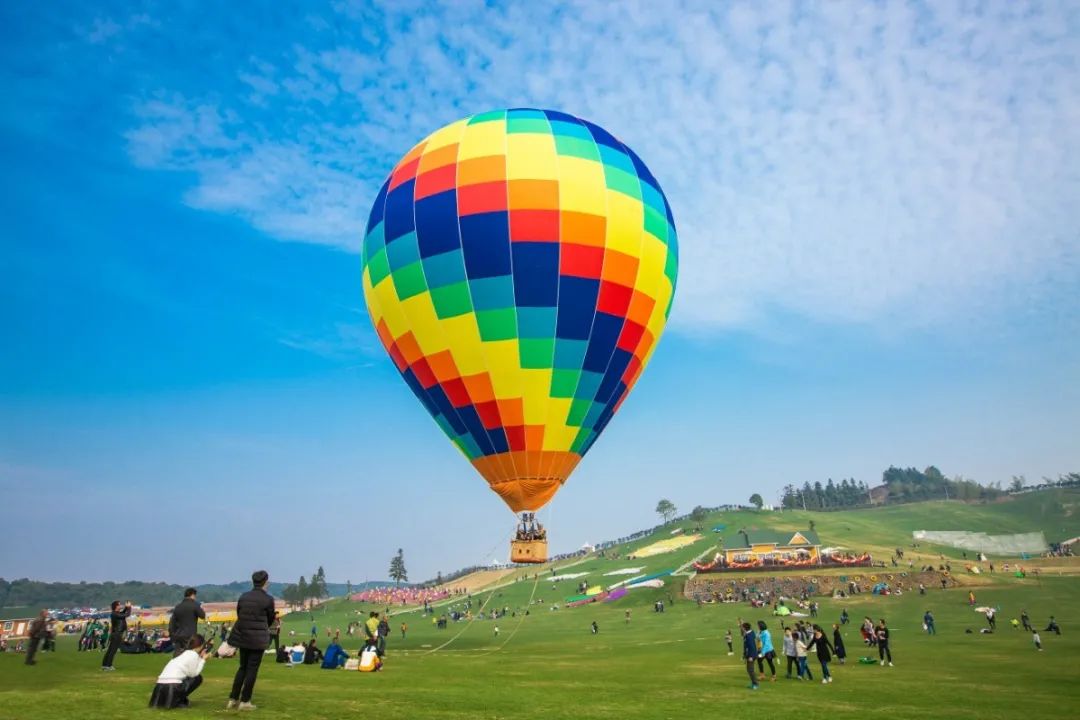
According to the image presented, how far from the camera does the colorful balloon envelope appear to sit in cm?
2058

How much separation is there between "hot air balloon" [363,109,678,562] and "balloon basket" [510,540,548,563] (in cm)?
5

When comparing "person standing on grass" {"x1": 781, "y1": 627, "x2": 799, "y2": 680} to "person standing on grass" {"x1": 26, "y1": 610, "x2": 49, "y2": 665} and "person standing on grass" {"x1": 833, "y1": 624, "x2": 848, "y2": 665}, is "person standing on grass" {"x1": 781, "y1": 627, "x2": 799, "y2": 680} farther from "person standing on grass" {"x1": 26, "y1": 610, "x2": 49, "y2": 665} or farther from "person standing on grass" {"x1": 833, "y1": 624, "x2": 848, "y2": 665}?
"person standing on grass" {"x1": 26, "y1": 610, "x2": 49, "y2": 665}

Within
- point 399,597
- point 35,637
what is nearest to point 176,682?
point 35,637

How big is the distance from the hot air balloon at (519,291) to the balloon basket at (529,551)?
0.17 ft

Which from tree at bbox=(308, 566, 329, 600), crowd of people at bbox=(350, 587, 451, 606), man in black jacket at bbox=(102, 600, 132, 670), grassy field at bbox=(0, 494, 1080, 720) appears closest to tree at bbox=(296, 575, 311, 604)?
tree at bbox=(308, 566, 329, 600)

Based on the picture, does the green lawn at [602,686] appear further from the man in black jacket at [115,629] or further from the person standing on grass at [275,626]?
the person standing on grass at [275,626]

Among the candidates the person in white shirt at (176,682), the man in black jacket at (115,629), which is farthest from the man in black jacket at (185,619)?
the man in black jacket at (115,629)

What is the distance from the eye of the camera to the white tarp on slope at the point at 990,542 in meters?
104

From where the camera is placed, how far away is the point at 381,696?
1082 cm

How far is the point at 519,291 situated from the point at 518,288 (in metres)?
0.10

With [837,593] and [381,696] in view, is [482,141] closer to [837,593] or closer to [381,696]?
[381,696]

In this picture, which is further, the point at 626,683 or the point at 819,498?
the point at 819,498

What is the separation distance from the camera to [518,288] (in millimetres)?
20516

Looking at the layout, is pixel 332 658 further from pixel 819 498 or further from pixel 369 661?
pixel 819 498
